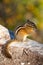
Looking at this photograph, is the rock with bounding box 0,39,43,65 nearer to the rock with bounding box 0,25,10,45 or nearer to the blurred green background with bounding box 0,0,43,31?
the rock with bounding box 0,25,10,45

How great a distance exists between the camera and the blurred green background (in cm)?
1792

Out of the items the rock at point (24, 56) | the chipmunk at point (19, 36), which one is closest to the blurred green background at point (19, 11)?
the chipmunk at point (19, 36)

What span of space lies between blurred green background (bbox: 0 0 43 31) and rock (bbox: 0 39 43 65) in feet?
31.2

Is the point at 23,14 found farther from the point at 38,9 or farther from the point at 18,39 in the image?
the point at 18,39

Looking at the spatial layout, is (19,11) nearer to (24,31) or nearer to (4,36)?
(4,36)

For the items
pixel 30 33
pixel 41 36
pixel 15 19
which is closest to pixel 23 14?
pixel 15 19

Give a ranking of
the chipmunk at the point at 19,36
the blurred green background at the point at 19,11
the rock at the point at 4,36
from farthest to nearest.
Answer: the blurred green background at the point at 19,11 < the rock at the point at 4,36 < the chipmunk at the point at 19,36

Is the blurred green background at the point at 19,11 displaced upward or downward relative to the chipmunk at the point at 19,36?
upward

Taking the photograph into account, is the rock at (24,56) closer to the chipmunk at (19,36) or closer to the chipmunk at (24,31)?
the chipmunk at (19,36)

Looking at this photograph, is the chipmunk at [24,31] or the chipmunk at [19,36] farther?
the chipmunk at [24,31]

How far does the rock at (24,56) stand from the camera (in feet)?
24.6

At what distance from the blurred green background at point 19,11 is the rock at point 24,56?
374 inches

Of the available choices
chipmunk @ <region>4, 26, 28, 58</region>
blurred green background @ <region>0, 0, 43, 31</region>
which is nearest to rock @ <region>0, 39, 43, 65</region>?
chipmunk @ <region>4, 26, 28, 58</region>

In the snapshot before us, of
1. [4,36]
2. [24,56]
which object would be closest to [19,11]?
[4,36]
